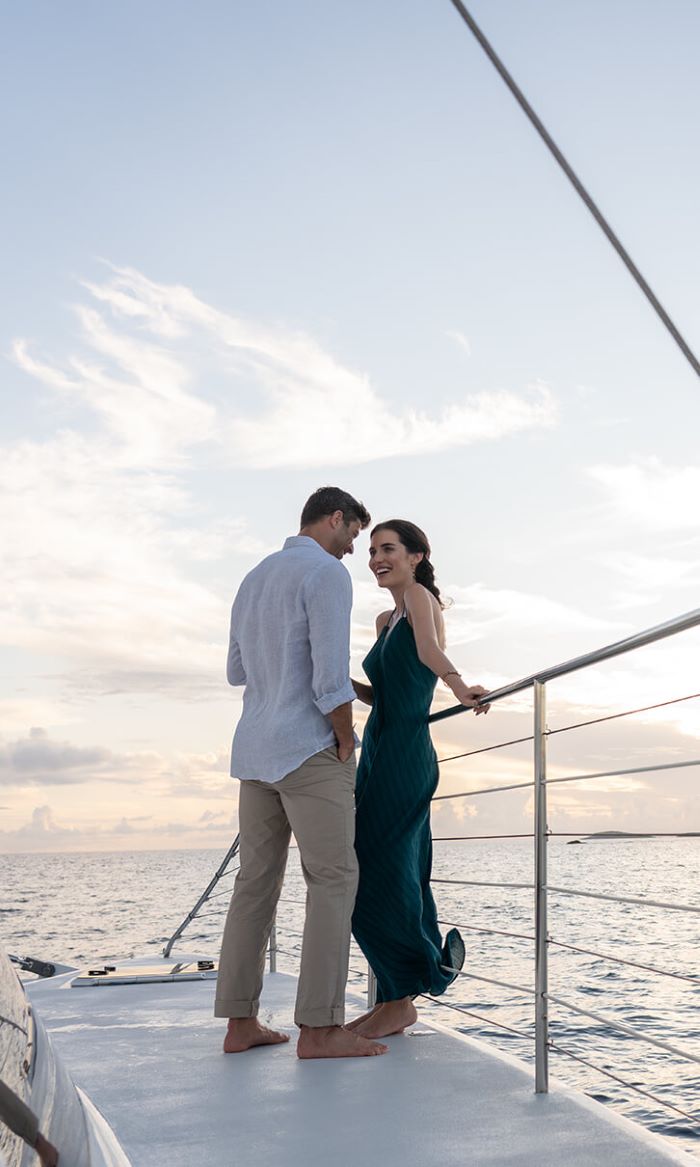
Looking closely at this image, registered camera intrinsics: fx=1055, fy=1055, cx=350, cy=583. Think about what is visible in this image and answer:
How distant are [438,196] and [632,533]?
37.0 feet

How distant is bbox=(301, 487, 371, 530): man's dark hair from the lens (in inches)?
88.7

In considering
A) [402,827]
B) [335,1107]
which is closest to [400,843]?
[402,827]

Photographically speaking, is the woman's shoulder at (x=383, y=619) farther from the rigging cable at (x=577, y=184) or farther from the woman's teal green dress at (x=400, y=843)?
the rigging cable at (x=577, y=184)

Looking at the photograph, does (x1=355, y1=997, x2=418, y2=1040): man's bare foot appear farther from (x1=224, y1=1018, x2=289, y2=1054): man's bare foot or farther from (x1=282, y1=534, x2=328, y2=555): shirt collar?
(x1=282, y1=534, x2=328, y2=555): shirt collar

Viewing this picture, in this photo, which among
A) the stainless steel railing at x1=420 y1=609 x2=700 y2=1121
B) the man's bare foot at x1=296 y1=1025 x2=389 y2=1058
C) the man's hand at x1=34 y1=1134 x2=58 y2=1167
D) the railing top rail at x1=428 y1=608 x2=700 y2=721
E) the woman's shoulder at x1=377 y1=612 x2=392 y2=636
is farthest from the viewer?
the woman's shoulder at x1=377 y1=612 x2=392 y2=636

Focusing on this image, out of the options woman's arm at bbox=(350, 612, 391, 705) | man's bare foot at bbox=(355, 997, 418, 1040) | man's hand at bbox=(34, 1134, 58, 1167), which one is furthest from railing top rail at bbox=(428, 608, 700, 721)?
man's hand at bbox=(34, 1134, 58, 1167)

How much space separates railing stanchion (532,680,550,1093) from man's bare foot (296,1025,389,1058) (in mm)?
351

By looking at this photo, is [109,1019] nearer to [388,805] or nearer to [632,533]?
[388,805]

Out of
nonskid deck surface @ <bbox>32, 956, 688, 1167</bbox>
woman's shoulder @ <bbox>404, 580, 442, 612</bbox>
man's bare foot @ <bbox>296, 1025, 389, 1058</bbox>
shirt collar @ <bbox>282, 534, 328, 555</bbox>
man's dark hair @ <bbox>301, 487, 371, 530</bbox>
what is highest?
man's dark hair @ <bbox>301, 487, 371, 530</bbox>

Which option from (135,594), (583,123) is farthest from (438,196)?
(135,594)

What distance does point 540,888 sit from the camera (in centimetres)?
174

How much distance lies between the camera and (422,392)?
9453mm

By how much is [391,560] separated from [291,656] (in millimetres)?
404

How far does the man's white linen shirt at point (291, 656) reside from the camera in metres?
2.04
